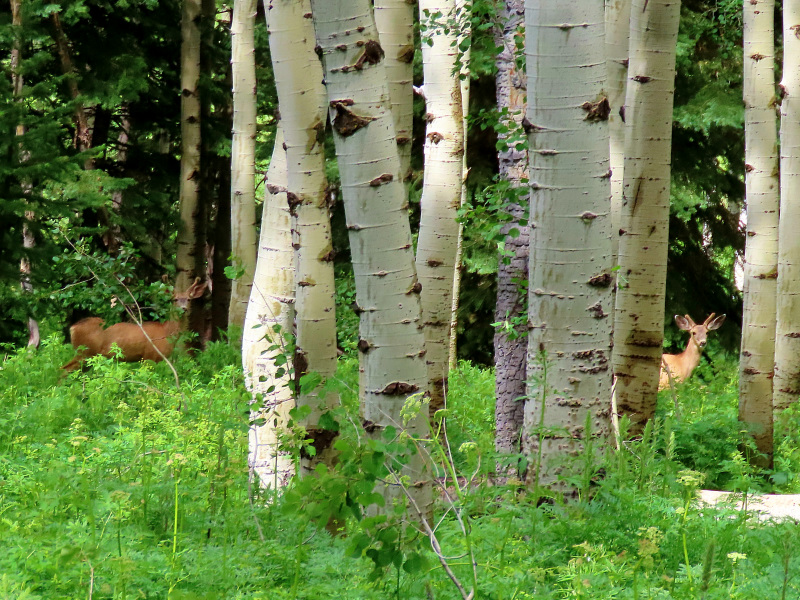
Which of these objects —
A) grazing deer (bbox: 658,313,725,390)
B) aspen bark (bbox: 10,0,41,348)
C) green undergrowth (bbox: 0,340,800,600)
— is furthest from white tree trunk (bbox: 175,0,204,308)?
green undergrowth (bbox: 0,340,800,600)

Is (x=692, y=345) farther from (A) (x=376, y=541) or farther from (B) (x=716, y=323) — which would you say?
(A) (x=376, y=541)

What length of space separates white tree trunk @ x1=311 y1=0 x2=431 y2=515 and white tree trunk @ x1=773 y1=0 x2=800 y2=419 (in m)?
5.65

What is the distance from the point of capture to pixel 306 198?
13.0ft

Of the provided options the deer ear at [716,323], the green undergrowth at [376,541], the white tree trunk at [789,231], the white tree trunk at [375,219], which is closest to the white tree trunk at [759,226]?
the white tree trunk at [789,231]

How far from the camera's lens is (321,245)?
4.03 m

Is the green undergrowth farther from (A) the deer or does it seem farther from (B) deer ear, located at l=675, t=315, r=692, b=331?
(B) deer ear, located at l=675, t=315, r=692, b=331

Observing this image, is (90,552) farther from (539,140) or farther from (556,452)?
(539,140)

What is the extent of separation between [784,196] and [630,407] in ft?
11.0

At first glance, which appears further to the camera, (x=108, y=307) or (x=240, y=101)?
(x=108, y=307)

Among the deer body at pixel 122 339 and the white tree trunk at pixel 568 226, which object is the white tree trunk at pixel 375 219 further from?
the deer body at pixel 122 339

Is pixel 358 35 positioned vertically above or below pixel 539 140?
above

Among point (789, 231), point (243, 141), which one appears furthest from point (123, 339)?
point (789, 231)

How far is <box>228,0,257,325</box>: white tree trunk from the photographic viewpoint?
10.1 meters

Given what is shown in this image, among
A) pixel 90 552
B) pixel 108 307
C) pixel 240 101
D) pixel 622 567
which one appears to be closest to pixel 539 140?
pixel 622 567
